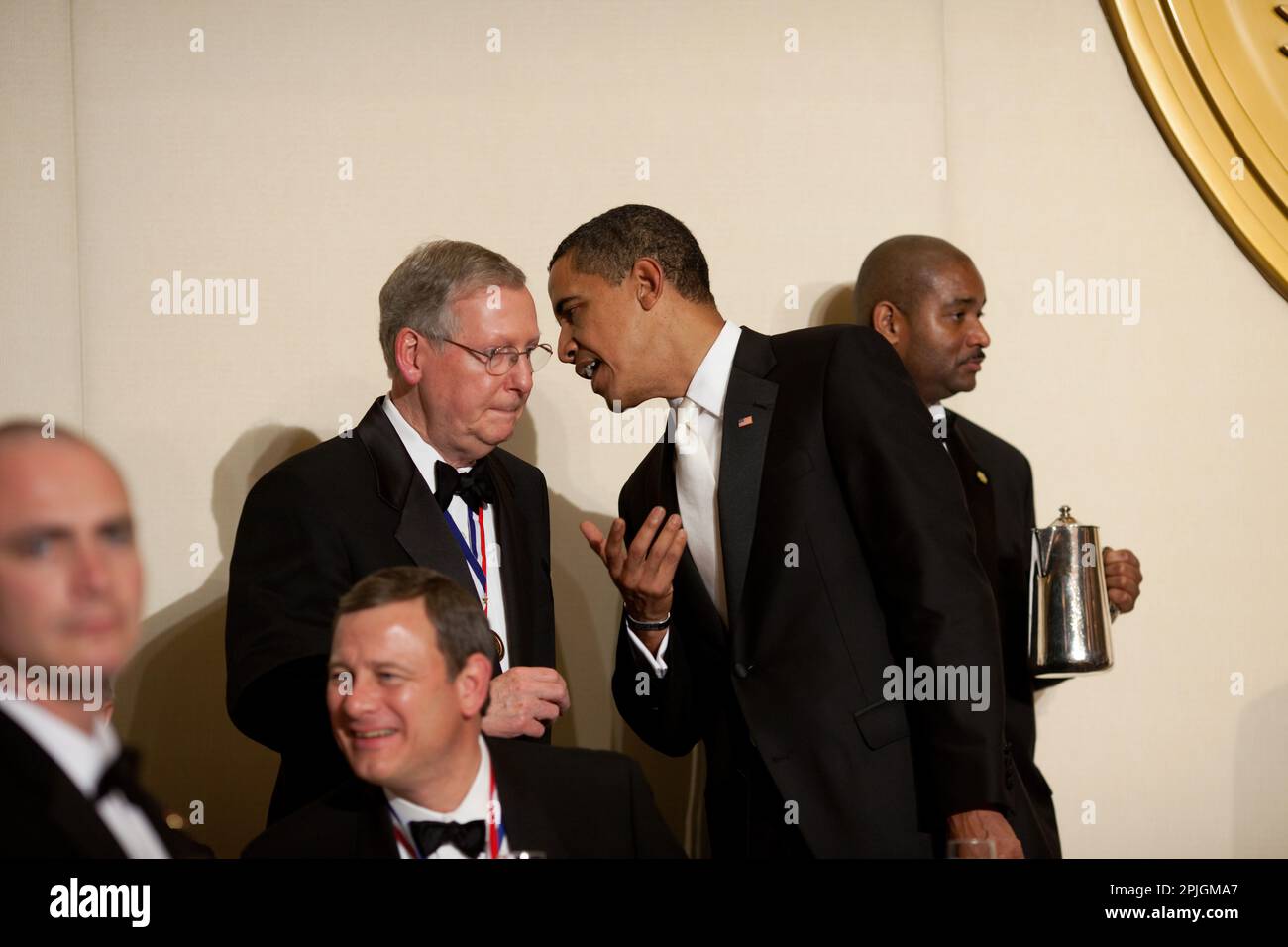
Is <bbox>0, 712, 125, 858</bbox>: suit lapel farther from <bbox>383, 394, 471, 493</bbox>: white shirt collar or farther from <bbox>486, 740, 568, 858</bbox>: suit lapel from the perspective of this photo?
<bbox>383, 394, 471, 493</bbox>: white shirt collar

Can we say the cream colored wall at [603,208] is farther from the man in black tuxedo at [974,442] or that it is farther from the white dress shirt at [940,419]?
the white dress shirt at [940,419]

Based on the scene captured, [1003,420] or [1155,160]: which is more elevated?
[1155,160]

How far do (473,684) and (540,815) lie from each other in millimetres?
239

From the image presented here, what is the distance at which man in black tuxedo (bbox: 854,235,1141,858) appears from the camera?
3.20 meters

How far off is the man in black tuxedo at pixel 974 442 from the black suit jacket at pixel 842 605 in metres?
0.86

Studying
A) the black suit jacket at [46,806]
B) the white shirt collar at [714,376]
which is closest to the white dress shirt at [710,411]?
the white shirt collar at [714,376]

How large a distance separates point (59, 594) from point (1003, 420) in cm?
303

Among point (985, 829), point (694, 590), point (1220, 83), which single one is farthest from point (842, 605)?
point (1220, 83)

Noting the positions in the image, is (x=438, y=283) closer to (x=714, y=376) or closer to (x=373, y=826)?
(x=714, y=376)

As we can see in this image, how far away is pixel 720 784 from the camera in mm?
2557

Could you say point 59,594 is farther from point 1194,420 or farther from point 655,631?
point 1194,420
